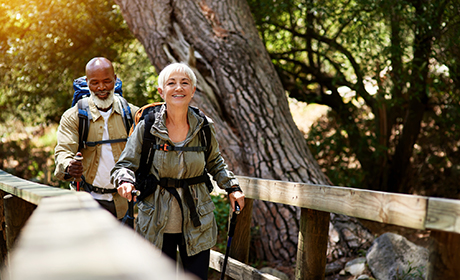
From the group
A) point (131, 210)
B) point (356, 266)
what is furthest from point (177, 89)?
point (356, 266)

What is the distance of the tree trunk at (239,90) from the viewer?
529 centimetres

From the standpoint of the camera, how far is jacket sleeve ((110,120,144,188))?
2.63 meters

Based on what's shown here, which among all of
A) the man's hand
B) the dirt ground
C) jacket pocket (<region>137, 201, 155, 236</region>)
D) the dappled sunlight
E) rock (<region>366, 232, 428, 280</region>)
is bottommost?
the dirt ground

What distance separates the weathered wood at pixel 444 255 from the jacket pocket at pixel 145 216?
161 cm

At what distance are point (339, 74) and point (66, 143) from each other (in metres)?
5.71

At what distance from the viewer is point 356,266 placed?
4.54 m

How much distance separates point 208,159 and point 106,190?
967mm

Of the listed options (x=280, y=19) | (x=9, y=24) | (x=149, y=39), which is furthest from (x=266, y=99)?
(x=9, y=24)

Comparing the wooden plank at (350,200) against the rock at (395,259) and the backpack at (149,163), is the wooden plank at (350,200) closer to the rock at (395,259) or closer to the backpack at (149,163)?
the backpack at (149,163)

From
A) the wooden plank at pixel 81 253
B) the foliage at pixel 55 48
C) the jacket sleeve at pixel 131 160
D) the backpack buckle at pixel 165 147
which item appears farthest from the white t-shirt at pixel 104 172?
the foliage at pixel 55 48

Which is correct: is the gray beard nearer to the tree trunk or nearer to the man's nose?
the man's nose

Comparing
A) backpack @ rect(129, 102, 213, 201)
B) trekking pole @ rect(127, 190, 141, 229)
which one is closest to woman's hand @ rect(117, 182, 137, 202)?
trekking pole @ rect(127, 190, 141, 229)

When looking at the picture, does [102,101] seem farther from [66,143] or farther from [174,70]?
[174,70]

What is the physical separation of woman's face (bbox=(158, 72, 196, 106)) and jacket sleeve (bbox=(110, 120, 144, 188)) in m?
0.25
